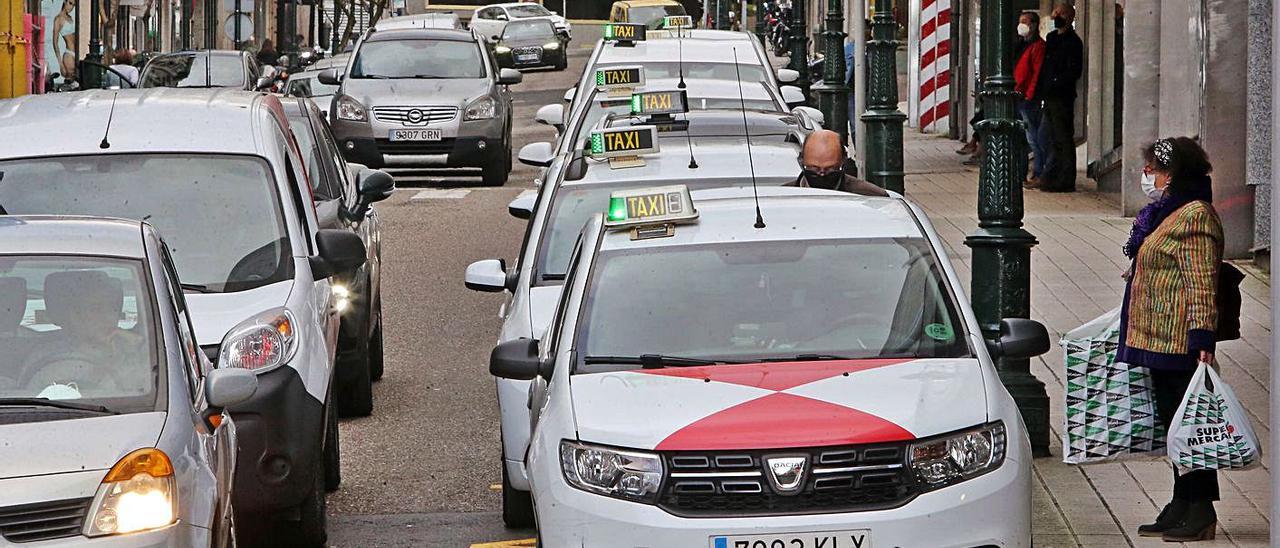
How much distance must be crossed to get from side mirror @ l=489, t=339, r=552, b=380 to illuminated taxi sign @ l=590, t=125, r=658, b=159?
3.49 meters

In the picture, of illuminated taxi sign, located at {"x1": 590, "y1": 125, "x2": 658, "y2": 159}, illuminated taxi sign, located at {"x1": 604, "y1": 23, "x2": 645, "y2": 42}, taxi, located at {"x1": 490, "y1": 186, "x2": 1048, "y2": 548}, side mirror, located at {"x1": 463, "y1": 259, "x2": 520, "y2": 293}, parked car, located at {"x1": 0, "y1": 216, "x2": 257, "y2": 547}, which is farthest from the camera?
illuminated taxi sign, located at {"x1": 604, "y1": 23, "x2": 645, "y2": 42}

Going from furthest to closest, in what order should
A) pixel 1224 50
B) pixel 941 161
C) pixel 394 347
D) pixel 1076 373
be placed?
pixel 941 161 < pixel 1224 50 < pixel 394 347 < pixel 1076 373

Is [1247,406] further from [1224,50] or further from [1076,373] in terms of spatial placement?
[1224,50]

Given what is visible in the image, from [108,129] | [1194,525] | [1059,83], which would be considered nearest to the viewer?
[1194,525]

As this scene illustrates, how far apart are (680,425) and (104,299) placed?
1875 millimetres

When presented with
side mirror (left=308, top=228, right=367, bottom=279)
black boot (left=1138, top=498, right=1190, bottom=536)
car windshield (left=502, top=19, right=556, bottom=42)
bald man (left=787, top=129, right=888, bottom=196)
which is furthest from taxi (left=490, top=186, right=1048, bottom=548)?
car windshield (left=502, top=19, right=556, bottom=42)

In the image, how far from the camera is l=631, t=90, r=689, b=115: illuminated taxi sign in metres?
12.6

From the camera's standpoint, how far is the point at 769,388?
6.56 metres

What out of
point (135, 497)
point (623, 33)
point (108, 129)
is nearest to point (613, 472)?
point (135, 497)

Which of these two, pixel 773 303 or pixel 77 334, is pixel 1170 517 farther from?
pixel 77 334

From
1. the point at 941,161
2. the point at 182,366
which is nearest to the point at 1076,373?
the point at 182,366

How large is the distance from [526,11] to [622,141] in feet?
175

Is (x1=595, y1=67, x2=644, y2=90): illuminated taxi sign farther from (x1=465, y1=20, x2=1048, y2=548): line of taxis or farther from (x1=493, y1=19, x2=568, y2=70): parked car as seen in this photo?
(x1=493, y1=19, x2=568, y2=70): parked car

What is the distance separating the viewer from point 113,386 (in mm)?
6355
